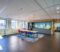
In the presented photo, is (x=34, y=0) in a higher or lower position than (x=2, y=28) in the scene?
higher

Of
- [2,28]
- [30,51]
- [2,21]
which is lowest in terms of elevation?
[30,51]

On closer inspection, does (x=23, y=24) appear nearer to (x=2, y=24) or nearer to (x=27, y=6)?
(x=2, y=24)

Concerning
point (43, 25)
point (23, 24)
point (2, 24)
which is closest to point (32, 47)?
point (2, 24)

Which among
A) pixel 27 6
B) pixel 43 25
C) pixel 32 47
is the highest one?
pixel 27 6

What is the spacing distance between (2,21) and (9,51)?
292 inches

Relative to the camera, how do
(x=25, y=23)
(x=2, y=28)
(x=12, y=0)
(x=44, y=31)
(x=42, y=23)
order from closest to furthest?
(x=12, y=0) → (x=2, y=28) → (x=44, y=31) → (x=42, y=23) → (x=25, y=23)

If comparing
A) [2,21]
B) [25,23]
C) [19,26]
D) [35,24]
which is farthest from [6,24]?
[35,24]

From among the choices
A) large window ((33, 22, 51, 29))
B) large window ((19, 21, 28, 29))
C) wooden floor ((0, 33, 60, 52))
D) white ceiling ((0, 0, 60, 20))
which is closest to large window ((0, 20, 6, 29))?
white ceiling ((0, 0, 60, 20))

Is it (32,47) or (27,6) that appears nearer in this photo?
(32,47)

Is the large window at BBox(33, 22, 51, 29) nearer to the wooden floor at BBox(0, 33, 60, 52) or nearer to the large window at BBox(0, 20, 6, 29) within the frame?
the large window at BBox(0, 20, 6, 29)

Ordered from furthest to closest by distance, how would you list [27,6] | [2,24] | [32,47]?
[2,24]
[27,6]
[32,47]

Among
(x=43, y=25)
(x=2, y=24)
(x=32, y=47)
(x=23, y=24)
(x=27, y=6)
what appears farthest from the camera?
(x=23, y=24)

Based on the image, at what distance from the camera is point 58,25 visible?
18438 mm

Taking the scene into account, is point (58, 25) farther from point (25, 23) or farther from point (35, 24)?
point (25, 23)
